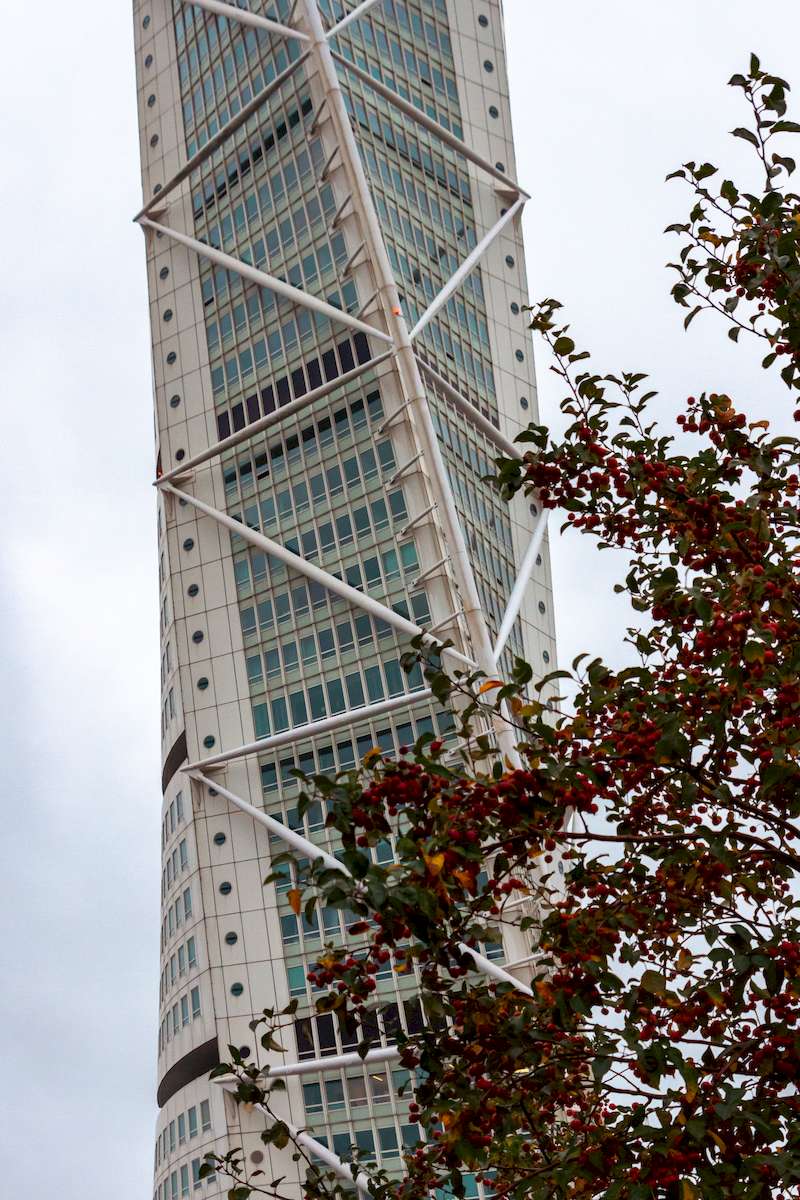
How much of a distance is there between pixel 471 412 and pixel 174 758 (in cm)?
1835

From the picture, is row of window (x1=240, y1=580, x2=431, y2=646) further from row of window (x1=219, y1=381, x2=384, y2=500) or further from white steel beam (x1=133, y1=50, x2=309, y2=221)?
white steel beam (x1=133, y1=50, x2=309, y2=221)

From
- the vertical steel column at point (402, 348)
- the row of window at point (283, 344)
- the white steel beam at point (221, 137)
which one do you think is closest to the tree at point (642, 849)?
the vertical steel column at point (402, 348)

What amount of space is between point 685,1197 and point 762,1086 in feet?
4.31

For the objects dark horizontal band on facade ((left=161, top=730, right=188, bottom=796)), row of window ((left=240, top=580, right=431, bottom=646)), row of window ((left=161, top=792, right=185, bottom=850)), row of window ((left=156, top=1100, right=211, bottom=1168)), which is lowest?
row of window ((left=156, top=1100, right=211, bottom=1168))

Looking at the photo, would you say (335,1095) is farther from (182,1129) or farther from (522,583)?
(522,583)

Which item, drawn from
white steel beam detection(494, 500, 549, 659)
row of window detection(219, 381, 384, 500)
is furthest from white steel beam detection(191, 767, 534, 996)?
row of window detection(219, 381, 384, 500)

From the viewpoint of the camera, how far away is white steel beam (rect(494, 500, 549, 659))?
54.1 m

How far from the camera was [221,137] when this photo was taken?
64.2m

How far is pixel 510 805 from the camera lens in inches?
416

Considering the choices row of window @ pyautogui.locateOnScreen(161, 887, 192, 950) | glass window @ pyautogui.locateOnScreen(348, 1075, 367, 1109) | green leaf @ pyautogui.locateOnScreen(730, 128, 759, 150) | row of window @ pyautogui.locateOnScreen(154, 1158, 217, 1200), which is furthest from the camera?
row of window @ pyautogui.locateOnScreen(161, 887, 192, 950)

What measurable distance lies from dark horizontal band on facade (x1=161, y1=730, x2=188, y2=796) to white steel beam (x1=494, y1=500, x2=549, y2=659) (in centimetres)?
1433

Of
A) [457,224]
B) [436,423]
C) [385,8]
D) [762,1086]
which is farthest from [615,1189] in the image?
[385,8]

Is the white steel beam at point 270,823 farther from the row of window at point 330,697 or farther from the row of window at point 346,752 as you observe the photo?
the row of window at point 330,697

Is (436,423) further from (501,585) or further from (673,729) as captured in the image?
(673,729)
